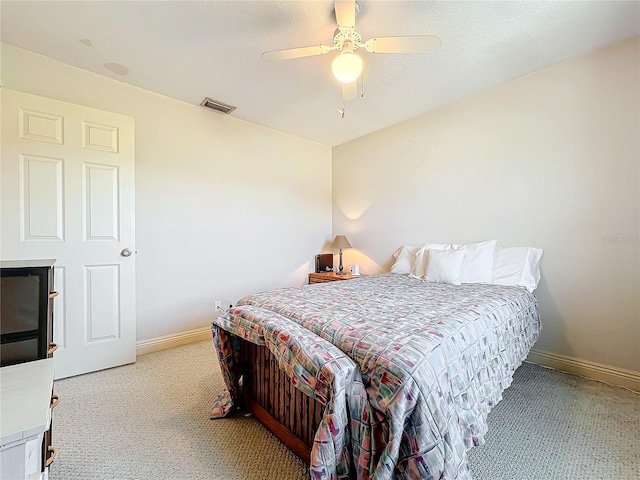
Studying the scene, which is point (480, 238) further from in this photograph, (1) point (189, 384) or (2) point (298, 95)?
(1) point (189, 384)

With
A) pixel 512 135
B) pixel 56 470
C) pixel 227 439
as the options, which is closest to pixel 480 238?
pixel 512 135

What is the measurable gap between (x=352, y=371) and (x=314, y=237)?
10.2 feet

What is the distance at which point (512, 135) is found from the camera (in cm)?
258

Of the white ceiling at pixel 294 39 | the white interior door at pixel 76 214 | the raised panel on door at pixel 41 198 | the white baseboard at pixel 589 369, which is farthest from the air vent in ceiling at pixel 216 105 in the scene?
the white baseboard at pixel 589 369

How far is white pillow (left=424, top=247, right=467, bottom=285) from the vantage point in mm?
2492

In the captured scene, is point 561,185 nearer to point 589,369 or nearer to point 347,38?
point 589,369

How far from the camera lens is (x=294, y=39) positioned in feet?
6.60

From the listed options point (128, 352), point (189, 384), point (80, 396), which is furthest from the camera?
point (128, 352)

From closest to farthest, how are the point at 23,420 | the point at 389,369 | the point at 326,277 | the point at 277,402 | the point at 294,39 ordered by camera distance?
the point at 23,420
the point at 389,369
the point at 277,402
the point at 294,39
the point at 326,277

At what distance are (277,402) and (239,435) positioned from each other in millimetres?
296

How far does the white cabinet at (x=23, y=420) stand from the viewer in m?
0.62

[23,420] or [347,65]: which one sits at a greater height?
[347,65]

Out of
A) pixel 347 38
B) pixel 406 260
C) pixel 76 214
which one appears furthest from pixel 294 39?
pixel 406 260

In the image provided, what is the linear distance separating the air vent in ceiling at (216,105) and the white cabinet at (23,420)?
2.68 m
